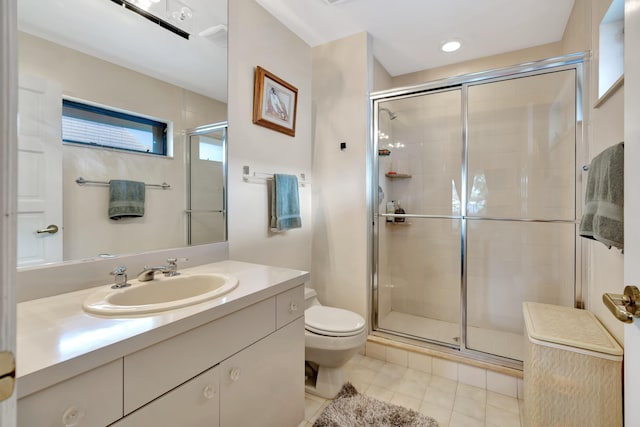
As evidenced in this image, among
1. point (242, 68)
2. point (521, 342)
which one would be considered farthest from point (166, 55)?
point (521, 342)

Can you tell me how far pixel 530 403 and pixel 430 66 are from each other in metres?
2.67

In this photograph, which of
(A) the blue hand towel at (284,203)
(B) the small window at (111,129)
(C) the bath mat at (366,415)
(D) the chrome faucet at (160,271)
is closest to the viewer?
(B) the small window at (111,129)

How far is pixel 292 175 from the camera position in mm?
2170

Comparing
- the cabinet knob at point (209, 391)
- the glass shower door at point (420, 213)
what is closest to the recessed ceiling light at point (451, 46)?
the glass shower door at point (420, 213)

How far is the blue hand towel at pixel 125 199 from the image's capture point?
1.21 m

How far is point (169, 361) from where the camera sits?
82 centimetres

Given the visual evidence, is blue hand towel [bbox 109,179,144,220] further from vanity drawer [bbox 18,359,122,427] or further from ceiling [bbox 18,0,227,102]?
vanity drawer [bbox 18,359,122,427]

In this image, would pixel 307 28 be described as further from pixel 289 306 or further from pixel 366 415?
pixel 366 415

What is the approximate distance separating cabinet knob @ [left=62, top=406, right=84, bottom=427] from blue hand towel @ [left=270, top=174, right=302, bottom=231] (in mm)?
1401

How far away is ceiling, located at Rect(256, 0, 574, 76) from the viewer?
1907mm

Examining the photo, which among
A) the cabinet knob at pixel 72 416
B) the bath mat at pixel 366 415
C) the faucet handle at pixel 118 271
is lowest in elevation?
the bath mat at pixel 366 415

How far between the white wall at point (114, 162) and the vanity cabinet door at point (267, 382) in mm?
686

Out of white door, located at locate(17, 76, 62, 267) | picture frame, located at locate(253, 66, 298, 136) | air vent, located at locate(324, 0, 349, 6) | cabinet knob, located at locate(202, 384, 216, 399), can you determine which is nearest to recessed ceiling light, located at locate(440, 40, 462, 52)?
air vent, located at locate(324, 0, 349, 6)

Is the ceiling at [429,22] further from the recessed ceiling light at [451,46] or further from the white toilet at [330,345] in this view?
the white toilet at [330,345]
